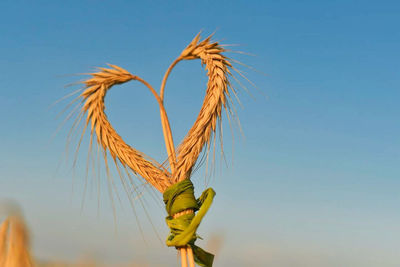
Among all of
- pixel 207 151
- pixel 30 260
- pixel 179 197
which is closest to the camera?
pixel 30 260

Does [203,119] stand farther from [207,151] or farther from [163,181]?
[163,181]

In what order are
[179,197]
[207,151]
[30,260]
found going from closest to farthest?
[30,260], [179,197], [207,151]

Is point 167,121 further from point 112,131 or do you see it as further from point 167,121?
point 112,131

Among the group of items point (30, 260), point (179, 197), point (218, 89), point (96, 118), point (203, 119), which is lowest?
point (30, 260)

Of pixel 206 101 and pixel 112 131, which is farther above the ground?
pixel 206 101

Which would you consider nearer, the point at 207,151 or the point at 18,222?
the point at 18,222

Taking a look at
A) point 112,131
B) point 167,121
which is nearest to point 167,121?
point 167,121

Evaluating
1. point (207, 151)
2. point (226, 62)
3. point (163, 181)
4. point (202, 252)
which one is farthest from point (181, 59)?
point (202, 252)

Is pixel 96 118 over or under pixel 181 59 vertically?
under
